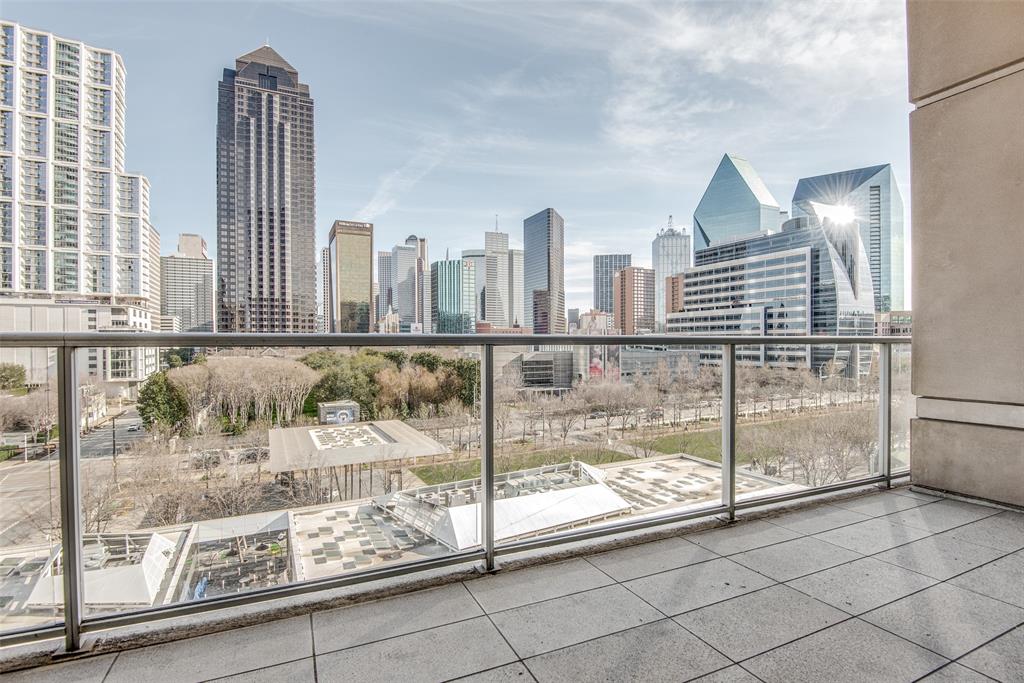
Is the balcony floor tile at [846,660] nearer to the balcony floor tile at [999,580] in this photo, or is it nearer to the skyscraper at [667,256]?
the balcony floor tile at [999,580]

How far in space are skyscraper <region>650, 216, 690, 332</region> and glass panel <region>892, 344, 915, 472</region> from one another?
43.6 m

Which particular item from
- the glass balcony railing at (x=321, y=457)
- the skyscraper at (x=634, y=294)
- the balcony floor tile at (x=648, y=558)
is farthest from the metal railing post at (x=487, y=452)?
the skyscraper at (x=634, y=294)

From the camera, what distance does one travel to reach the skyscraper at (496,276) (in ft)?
119

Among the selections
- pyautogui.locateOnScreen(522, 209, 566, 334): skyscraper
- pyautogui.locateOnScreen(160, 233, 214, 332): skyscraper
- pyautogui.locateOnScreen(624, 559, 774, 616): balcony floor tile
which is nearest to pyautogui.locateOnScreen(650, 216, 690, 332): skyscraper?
pyautogui.locateOnScreen(522, 209, 566, 334): skyscraper

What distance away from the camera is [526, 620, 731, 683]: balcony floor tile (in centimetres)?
149

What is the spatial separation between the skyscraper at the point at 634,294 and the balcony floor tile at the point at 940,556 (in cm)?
3941

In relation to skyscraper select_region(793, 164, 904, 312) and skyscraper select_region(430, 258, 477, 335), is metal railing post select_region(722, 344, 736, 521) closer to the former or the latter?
skyscraper select_region(430, 258, 477, 335)

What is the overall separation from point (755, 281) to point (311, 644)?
48.9 meters

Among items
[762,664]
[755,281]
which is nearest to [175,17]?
[762,664]

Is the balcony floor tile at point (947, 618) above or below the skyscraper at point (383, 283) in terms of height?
below

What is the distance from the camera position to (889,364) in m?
3.47

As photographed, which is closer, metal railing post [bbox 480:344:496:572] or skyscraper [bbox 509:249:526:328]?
metal railing post [bbox 480:344:496:572]

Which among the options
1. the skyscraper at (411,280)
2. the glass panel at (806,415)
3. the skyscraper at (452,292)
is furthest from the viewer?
the skyscraper at (411,280)

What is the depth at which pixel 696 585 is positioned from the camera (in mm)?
2041
